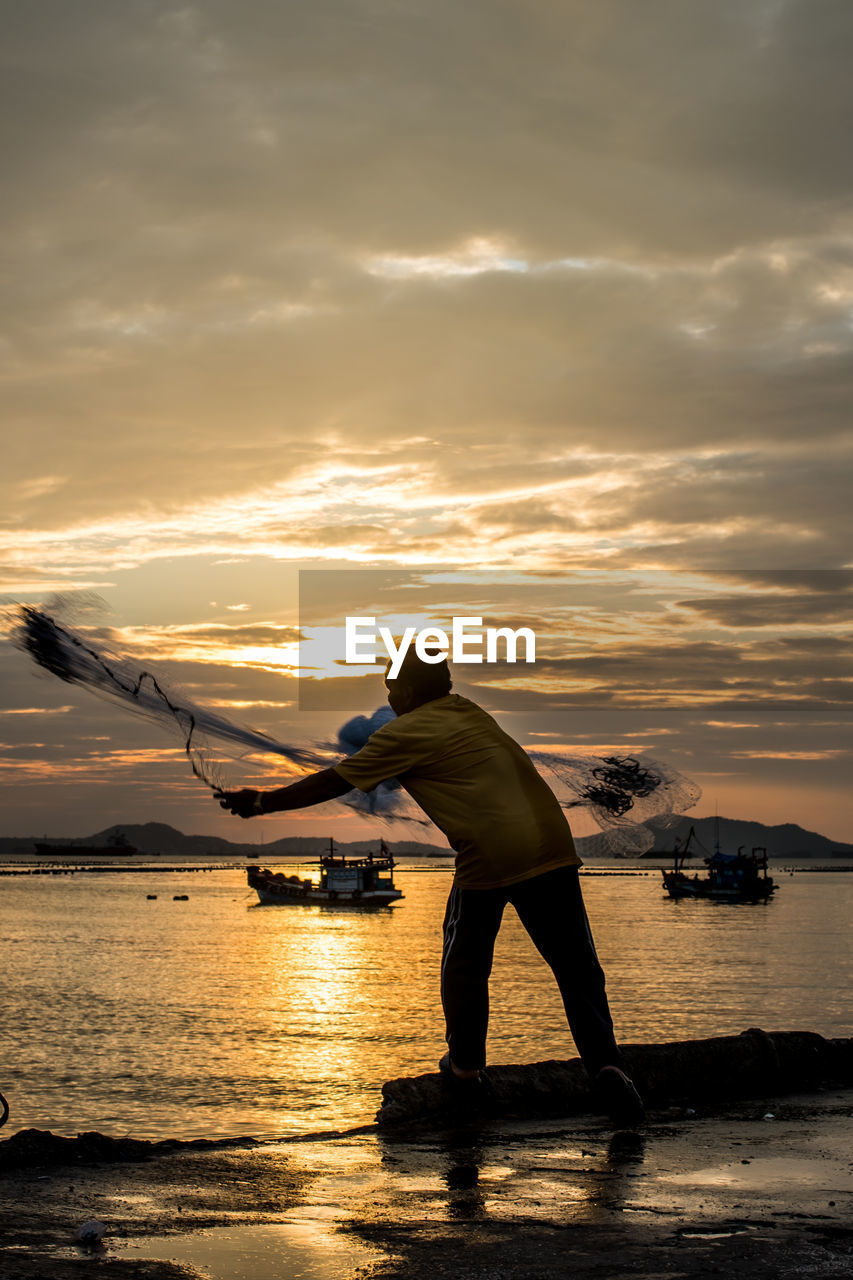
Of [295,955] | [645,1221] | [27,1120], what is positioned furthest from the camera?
[295,955]

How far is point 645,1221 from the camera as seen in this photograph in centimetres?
475

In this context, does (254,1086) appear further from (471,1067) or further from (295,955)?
(295,955)

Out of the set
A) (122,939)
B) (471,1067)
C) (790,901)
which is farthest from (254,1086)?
(790,901)

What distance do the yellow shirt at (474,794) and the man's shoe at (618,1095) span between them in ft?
3.76

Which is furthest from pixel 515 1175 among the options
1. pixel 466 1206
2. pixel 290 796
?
pixel 290 796

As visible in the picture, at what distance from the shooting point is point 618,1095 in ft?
20.5

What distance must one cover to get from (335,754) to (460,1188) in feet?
15.7

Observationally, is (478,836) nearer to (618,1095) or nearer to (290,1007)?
(618,1095)

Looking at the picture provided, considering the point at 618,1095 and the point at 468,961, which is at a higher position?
the point at 468,961

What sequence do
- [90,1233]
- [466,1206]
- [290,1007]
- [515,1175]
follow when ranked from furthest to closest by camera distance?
[290,1007] < [515,1175] < [466,1206] < [90,1233]

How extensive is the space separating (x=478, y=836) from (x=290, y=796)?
0.95m

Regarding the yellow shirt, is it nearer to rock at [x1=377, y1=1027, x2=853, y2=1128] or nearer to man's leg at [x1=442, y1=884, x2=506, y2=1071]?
man's leg at [x1=442, y1=884, x2=506, y2=1071]

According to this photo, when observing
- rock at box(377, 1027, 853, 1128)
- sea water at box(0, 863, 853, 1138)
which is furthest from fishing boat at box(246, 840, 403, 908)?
rock at box(377, 1027, 853, 1128)

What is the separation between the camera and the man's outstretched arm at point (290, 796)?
19.0 feet
